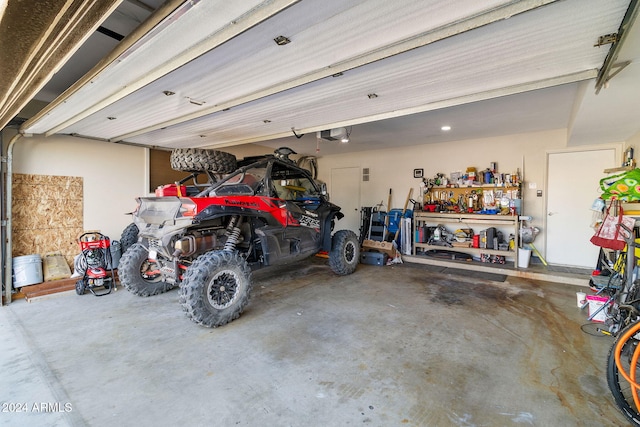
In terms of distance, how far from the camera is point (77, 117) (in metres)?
3.43

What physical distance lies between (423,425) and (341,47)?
8.14 feet

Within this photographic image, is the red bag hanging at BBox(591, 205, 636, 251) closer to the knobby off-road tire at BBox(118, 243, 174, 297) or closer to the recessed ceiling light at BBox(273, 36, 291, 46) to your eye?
the recessed ceiling light at BBox(273, 36, 291, 46)

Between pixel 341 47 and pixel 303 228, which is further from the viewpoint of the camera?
pixel 303 228

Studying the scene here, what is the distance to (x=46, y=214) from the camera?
4.47 metres

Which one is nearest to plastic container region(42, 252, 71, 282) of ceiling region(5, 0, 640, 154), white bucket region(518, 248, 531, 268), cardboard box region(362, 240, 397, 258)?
ceiling region(5, 0, 640, 154)

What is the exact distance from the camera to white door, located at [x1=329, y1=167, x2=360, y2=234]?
802 cm

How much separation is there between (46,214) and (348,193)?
6.36 meters

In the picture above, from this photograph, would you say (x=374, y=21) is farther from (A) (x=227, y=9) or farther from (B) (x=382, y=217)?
(B) (x=382, y=217)

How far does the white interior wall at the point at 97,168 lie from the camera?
14.4 feet

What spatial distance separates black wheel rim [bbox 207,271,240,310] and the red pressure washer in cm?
226

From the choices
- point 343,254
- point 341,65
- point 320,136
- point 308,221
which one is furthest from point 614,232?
point 320,136

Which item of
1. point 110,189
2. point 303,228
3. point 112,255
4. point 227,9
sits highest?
point 227,9

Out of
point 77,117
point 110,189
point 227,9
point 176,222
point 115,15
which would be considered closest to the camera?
point 227,9

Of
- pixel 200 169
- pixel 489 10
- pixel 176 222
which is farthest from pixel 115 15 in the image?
pixel 489 10
